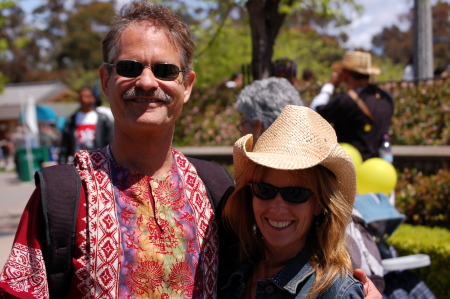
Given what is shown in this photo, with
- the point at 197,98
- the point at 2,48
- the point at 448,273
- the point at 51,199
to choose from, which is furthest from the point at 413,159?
the point at 2,48

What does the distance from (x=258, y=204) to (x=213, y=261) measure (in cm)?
27

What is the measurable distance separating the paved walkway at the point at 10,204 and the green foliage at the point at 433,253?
326cm

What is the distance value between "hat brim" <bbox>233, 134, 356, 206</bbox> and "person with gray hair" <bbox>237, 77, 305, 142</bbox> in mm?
881

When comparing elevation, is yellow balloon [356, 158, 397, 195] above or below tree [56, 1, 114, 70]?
below

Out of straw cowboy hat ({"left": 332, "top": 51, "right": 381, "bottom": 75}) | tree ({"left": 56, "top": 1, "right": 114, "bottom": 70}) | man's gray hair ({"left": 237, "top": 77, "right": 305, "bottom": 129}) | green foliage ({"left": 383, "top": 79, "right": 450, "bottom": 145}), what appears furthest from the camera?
tree ({"left": 56, "top": 1, "right": 114, "bottom": 70})

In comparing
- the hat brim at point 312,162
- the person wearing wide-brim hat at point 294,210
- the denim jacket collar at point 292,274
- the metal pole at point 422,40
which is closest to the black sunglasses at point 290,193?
the person wearing wide-brim hat at point 294,210

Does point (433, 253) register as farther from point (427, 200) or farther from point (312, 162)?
point (312, 162)

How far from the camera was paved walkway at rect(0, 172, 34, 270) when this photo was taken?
6.67m

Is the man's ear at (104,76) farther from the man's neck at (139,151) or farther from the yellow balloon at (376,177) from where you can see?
the yellow balloon at (376,177)

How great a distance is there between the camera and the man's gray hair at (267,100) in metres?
2.94

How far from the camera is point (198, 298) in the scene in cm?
186

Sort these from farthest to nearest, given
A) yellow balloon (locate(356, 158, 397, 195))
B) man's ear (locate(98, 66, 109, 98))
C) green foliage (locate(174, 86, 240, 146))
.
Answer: green foliage (locate(174, 86, 240, 146))
yellow balloon (locate(356, 158, 397, 195))
man's ear (locate(98, 66, 109, 98))

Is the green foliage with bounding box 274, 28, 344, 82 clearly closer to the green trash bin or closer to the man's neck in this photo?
the green trash bin

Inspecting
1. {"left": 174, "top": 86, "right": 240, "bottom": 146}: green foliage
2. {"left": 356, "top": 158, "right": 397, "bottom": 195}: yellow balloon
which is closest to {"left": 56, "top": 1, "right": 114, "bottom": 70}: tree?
{"left": 174, "top": 86, "right": 240, "bottom": 146}: green foliage
